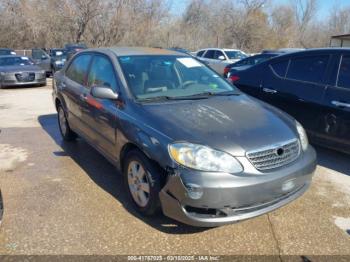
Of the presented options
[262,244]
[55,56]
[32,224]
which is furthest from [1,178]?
[55,56]

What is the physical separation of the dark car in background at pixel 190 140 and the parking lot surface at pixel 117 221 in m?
0.27

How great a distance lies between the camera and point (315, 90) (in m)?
4.95

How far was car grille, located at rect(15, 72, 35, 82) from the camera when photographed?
12.8 metres

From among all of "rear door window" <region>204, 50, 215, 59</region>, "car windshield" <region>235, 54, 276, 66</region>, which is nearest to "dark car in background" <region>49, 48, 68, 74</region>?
"rear door window" <region>204, 50, 215, 59</region>

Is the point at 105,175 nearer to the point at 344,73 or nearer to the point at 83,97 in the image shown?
the point at 83,97

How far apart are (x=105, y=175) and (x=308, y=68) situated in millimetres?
3121

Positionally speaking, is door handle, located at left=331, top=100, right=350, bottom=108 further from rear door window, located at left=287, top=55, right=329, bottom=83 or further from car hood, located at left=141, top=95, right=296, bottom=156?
car hood, located at left=141, top=95, right=296, bottom=156

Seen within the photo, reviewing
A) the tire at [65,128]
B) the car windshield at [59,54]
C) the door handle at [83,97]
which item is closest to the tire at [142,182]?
→ the door handle at [83,97]

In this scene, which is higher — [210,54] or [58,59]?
[210,54]

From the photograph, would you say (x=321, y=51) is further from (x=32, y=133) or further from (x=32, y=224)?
(x=32, y=133)

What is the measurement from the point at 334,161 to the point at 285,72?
144 cm

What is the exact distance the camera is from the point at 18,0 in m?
34.2

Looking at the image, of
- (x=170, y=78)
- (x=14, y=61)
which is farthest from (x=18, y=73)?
(x=170, y=78)

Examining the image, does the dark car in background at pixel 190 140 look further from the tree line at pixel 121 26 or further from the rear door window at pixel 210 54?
the tree line at pixel 121 26
